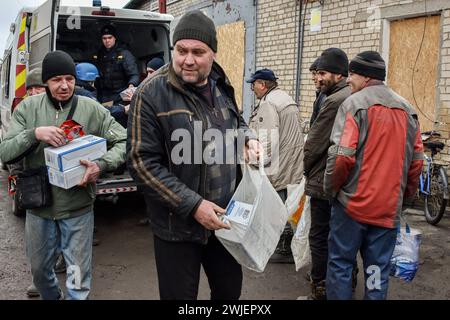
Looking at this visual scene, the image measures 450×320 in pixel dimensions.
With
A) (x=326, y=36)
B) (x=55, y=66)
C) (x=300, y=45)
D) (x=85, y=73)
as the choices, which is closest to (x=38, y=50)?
(x=85, y=73)

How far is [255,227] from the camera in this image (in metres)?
2.18

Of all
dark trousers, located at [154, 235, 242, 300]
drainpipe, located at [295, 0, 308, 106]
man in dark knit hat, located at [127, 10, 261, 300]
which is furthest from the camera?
drainpipe, located at [295, 0, 308, 106]

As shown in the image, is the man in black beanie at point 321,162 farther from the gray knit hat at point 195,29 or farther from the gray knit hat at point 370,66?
the gray knit hat at point 195,29

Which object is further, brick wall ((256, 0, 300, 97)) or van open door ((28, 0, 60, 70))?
brick wall ((256, 0, 300, 97))

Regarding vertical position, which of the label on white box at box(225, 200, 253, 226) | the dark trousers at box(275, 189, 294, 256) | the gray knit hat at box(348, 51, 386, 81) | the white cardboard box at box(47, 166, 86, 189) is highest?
the gray knit hat at box(348, 51, 386, 81)

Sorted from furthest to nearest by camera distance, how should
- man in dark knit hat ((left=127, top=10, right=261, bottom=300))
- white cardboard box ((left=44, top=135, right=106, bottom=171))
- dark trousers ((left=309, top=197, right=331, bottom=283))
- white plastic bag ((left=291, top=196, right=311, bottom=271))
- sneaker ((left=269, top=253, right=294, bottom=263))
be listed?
1. sneaker ((left=269, top=253, right=294, bottom=263))
2. white plastic bag ((left=291, top=196, right=311, bottom=271))
3. dark trousers ((left=309, top=197, right=331, bottom=283))
4. white cardboard box ((left=44, top=135, right=106, bottom=171))
5. man in dark knit hat ((left=127, top=10, right=261, bottom=300))

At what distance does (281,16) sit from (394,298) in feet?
22.9

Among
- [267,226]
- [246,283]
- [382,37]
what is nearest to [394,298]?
[246,283]

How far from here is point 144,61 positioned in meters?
6.98

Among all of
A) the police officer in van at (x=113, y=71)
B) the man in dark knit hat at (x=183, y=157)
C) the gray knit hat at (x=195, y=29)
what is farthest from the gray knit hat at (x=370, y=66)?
the police officer in van at (x=113, y=71)

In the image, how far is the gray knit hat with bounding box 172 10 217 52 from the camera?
2207 millimetres

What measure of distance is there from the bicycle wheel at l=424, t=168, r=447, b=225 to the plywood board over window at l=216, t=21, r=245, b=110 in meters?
5.68

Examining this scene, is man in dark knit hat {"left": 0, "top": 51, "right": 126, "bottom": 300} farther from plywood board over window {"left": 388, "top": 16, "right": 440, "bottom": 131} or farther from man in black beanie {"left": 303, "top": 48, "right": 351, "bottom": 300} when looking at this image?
plywood board over window {"left": 388, "top": 16, "right": 440, "bottom": 131}

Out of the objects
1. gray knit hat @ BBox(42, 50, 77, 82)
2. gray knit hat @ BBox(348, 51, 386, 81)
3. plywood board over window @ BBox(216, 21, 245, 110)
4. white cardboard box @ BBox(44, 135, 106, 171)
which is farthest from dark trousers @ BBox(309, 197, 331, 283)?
plywood board over window @ BBox(216, 21, 245, 110)
